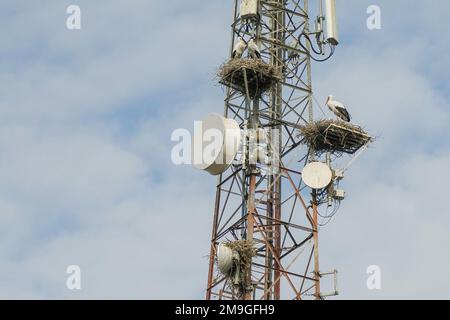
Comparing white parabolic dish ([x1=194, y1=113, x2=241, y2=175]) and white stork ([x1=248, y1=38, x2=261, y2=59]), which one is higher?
white stork ([x1=248, y1=38, x2=261, y2=59])

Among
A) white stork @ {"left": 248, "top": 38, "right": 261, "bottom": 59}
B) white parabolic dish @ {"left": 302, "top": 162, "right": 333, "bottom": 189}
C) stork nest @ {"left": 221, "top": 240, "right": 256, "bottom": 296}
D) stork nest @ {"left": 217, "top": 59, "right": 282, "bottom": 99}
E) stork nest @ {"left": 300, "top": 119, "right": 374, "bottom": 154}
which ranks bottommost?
stork nest @ {"left": 221, "top": 240, "right": 256, "bottom": 296}

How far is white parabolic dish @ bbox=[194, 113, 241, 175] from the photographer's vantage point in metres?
42.0

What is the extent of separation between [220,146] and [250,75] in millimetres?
3535

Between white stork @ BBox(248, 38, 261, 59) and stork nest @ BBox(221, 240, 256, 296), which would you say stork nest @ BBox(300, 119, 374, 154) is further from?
stork nest @ BBox(221, 240, 256, 296)

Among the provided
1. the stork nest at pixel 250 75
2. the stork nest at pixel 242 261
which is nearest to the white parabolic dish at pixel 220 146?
the stork nest at pixel 250 75

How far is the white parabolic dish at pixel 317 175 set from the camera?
4372 cm

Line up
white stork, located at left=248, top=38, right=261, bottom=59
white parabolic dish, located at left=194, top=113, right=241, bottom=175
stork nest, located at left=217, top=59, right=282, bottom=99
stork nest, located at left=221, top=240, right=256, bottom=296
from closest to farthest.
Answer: stork nest, located at left=221, top=240, right=256, bottom=296 < white parabolic dish, located at left=194, top=113, right=241, bottom=175 < stork nest, located at left=217, top=59, right=282, bottom=99 < white stork, located at left=248, top=38, right=261, bottom=59

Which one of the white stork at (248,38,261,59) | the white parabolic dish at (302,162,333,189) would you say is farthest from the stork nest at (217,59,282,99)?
the white parabolic dish at (302,162,333,189)

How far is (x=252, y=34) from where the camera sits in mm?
46344

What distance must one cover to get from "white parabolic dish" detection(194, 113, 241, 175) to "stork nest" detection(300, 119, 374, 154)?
3.38 meters

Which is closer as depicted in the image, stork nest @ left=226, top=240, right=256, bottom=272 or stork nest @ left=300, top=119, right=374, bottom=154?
stork nest @ left=226, top=240, right=256, bottom=272
